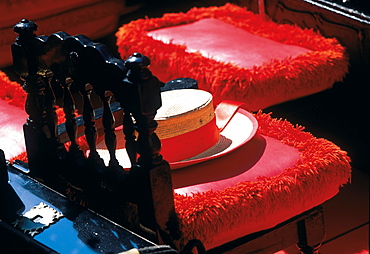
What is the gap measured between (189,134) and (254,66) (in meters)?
0.57

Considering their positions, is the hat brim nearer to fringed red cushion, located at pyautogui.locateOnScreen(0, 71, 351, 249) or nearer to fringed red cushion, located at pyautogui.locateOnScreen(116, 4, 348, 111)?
fringed red cushion, located at pyautogui.locateOnScreen(0, 71, 351, 249)

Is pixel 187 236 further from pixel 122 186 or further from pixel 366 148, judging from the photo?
pixel 366 148

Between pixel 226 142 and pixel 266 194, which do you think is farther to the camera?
pixel 226 142

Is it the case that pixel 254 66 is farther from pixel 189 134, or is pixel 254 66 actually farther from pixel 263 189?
pixel 263 189

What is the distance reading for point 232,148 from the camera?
1386mm

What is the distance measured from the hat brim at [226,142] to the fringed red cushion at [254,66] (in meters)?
0.27

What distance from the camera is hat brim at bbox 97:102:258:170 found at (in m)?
1.35

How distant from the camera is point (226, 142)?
145 cm

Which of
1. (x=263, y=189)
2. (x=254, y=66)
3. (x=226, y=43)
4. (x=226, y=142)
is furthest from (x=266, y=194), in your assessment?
(x=226, y=43)

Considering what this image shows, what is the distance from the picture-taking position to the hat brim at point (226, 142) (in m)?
1.35

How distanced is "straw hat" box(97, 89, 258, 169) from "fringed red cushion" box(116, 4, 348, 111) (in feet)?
1.19

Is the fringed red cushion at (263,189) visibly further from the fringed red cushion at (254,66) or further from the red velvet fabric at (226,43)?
the red velvet fabric at (226,43)

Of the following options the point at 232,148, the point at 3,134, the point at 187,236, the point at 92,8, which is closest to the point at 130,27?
the point at 92,8

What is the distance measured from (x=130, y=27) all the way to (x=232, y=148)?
101 centimetres
